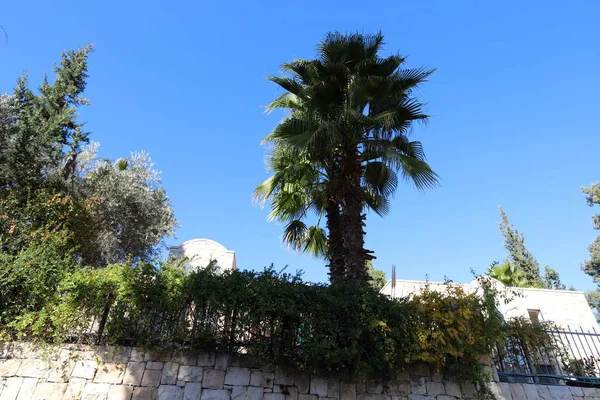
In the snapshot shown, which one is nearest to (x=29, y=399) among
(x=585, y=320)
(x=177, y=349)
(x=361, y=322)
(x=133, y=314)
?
(x=133, y=314)

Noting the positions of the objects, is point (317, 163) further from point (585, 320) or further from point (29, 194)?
point (585, 320)

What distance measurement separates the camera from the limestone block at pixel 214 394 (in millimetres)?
5441

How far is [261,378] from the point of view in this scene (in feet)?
18.5

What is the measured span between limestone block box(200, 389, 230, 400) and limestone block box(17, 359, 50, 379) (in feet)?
8.29

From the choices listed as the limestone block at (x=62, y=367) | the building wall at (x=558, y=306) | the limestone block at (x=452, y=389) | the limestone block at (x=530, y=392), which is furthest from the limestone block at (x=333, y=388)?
the building wall at (x=558, y=306)

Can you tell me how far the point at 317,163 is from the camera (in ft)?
31.0

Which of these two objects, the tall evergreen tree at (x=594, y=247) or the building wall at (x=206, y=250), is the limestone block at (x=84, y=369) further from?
the tall evergreen tree at (x=594, y=247)

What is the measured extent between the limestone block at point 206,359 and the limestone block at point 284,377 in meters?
1.09

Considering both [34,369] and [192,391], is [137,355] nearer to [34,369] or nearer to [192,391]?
[192,391]

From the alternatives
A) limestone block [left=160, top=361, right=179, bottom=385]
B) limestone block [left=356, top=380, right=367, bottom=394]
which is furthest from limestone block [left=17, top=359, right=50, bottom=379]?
limestone block [left=356, top=380, right=367, bottom=394]

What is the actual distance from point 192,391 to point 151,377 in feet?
2.34

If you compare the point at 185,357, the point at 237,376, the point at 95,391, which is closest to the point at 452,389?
the point at 237,376

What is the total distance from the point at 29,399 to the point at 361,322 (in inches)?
209

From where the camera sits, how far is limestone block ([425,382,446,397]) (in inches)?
230
